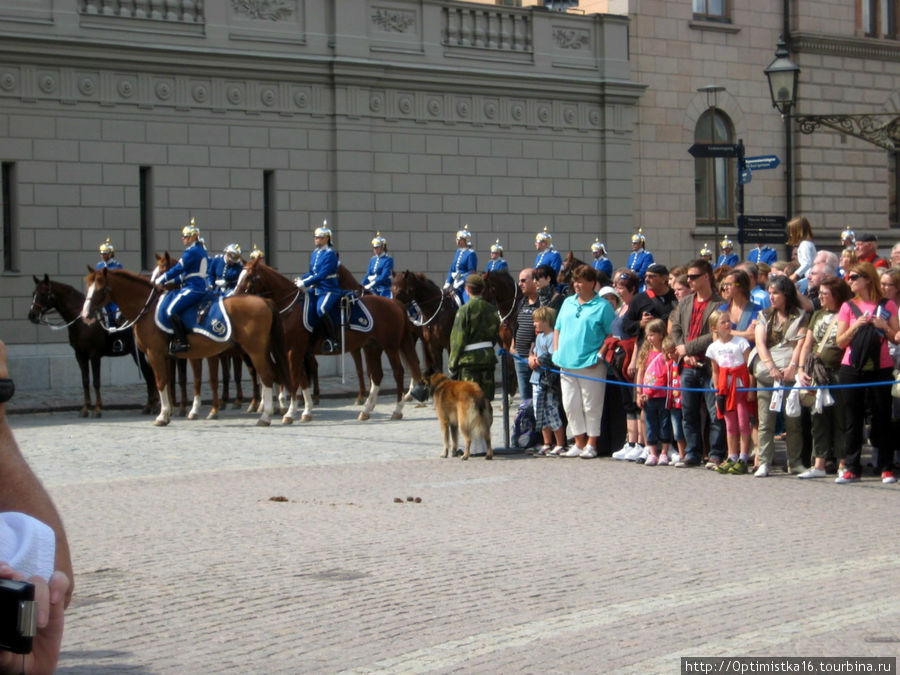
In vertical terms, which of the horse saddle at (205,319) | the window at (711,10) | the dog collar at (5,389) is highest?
the window at (711,10)

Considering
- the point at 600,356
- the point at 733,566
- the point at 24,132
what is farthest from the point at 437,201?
the point at 733,566

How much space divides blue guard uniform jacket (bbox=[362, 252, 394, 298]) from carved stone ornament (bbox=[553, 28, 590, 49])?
930cm

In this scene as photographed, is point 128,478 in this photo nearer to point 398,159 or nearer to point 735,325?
point 735,325

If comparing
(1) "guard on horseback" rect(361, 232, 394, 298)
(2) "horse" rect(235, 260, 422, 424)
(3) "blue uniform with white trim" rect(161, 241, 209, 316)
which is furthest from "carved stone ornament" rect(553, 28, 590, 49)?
(3) "blue uniform with white trim" rect(161, 241, 209, 316)

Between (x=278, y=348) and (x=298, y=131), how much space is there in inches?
358

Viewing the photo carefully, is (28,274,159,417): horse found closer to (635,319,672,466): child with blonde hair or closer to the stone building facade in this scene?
the stone building facade

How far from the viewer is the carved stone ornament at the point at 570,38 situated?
106 feet

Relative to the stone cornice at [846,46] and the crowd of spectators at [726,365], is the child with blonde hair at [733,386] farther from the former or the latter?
the stone cornice at [846,46]

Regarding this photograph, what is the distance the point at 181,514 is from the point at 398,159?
19121 millimetres

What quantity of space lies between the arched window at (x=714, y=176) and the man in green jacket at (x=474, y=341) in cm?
1943

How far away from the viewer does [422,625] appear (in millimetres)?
7555

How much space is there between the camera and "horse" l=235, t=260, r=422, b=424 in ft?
69.7

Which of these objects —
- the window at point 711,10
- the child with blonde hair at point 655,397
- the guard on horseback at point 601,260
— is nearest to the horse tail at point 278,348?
the child with blonde hair at point 655,397

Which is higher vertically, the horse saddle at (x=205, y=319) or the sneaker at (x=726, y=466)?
the horse saddle at (x=205, y=319)
